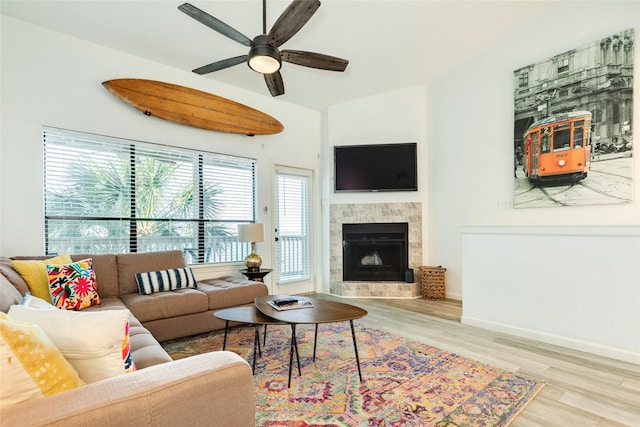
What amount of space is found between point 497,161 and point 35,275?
5.06 meters

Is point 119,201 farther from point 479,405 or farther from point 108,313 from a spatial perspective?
point 479,405

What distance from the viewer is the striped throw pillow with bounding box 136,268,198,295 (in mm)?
3141

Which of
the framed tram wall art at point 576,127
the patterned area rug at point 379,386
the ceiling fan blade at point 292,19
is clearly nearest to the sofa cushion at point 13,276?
the patterned area rug at point 379,386

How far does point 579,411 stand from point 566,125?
310 cm

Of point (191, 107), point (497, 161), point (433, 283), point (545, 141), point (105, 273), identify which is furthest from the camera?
point (433, 283)

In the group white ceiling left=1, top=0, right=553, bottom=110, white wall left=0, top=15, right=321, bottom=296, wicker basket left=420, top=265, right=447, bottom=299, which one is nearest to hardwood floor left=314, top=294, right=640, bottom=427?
wicker basket left=420, top=265, right=447, bottom=299

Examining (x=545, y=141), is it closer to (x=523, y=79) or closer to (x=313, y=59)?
(x=523, y=79)

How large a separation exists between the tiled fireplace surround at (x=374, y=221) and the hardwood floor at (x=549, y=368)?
911 millimetres

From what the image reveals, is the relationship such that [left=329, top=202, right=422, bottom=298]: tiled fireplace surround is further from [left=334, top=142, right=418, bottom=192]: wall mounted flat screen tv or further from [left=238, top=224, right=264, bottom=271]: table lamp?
[left=238, top=224, right=264, bottom=271]: table lamp

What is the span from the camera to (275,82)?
2818 mm

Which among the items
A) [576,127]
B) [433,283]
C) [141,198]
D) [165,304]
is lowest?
[433,283]

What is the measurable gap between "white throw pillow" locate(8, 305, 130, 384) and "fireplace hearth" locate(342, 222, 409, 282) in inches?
168

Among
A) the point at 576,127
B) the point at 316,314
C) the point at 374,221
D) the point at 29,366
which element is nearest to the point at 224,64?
the point at 316,314

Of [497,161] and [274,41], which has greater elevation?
[274,41]
